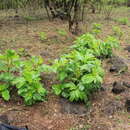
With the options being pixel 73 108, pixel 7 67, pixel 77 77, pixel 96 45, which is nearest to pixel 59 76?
pixel 77 77

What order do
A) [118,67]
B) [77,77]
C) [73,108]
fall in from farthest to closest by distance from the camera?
[118,67] → [77,77] → [73,108]

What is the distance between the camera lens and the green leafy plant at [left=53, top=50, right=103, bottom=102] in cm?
271

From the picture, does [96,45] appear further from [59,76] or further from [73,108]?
[73,108]

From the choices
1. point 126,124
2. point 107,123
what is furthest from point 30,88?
point 126,124

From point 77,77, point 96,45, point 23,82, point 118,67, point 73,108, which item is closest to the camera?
point 23,82

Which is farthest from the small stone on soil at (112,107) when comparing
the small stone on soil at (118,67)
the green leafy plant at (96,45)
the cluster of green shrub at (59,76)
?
the green leafy plant at (96,45)

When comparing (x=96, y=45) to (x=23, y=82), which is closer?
(x=23, y=82)

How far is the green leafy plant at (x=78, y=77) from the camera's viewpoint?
2715mm

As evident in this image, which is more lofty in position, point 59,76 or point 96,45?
point 96,45

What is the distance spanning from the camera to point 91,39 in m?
4.18

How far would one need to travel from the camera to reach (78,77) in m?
2.89

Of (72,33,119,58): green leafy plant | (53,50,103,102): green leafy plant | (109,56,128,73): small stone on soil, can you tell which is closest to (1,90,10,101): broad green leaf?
(53,50,103,102): green leafy plant

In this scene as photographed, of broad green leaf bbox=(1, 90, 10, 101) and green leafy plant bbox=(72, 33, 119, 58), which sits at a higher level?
green leafy plant bbox=(72, 33, 119, 58)

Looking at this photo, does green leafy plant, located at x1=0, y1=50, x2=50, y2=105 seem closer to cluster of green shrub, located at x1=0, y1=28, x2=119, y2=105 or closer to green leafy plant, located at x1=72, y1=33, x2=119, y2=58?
cluster of green shrub, located at x1=0, y1=28, x2=119, y2=105
